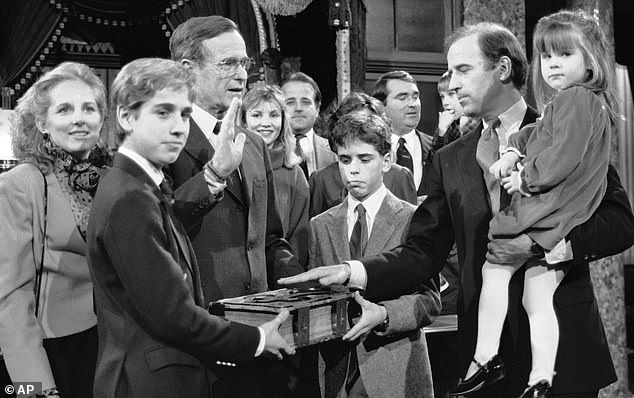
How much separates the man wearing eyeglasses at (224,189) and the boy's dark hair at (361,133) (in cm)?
35

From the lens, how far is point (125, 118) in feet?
6.91

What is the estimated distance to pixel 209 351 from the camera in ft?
6.73

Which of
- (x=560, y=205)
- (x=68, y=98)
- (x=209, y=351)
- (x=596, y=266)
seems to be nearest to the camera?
(x=209, y=351)

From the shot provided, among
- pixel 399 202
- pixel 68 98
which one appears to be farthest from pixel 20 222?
pixel 399 202

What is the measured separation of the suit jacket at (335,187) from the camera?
3.82 m

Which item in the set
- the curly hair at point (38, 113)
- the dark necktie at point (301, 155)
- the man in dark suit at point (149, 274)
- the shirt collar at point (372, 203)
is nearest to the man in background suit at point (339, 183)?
the dark necktie at point (301, 155)

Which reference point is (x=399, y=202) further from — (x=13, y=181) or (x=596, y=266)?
(x=596, y=266)

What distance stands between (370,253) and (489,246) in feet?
2.02

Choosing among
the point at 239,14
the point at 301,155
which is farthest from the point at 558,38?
the point at 239,14

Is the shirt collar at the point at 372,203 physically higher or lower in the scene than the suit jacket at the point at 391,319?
higher

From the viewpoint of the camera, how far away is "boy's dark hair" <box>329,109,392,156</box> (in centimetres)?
296

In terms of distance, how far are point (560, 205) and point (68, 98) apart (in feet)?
5.24

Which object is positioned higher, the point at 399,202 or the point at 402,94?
the point at 402,94

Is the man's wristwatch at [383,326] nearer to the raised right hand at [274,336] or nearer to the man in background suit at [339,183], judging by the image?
the raised right hand at [274,336]
